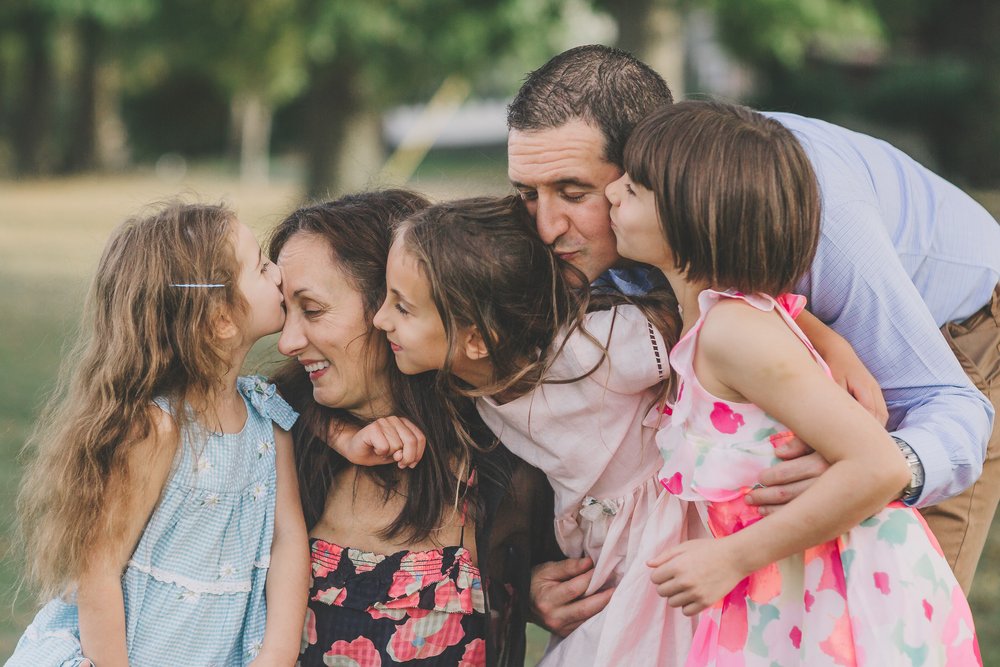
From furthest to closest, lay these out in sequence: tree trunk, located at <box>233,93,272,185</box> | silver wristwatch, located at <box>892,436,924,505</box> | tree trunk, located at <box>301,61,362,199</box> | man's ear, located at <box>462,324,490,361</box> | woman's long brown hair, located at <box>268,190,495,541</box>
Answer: tree trunk, located at <box>233,93,272,185</box>
tree trunk, located at <box>301,61,362,199</box>
woman's long brown hair, located at <box>268,190,495,541</box>
man's ear, located at <box>462,324,490,361</box>
silver wristwatch, located at <box>892,436,924,505</box>

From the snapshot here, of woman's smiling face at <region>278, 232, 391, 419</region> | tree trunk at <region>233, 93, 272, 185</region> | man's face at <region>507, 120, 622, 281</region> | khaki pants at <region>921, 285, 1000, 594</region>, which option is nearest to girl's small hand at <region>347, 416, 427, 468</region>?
woman's smiling face at <region>278, 232, 391, 419</region>

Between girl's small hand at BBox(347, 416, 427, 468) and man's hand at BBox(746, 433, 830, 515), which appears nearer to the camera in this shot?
Answer: man's hand at BBox(746, 433, 830, 515)

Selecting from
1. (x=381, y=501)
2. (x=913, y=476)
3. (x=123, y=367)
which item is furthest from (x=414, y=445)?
(x=913, y=476)

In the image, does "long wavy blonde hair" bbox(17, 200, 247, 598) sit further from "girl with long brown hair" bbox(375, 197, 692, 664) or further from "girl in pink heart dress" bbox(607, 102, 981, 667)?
"girl in pink heart dress" bbox(607, 102, 981, 667)

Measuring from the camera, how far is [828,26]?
12445mm

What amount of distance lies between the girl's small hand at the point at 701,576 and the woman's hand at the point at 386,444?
711mm

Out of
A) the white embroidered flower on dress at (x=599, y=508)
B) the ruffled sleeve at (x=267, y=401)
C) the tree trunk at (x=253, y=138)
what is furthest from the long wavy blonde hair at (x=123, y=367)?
the tree trunk at (x=253, y=138)

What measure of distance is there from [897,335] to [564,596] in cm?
103

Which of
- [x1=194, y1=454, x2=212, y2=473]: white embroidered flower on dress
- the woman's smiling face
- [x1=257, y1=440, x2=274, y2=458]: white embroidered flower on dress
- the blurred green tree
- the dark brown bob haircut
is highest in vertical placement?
the dark brown bob haircut

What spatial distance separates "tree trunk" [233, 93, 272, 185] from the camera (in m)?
28.8

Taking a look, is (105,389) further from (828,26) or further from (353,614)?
(828,26)

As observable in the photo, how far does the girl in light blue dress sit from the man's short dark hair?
0.79 metres

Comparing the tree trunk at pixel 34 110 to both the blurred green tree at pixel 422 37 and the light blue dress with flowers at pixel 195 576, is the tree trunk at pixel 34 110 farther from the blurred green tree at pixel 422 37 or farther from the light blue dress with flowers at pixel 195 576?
the light blue dress with flowers at pixel 195 576

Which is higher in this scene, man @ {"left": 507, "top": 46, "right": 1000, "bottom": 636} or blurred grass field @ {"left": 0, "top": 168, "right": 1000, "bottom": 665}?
man @ {"left": 507, "top": 46, "right": 1000, "bottom": 636}
